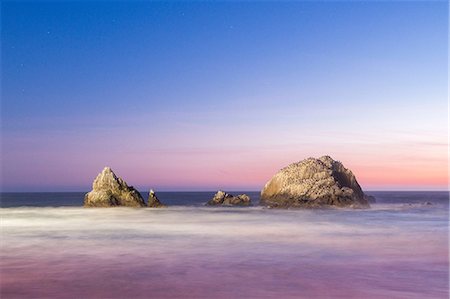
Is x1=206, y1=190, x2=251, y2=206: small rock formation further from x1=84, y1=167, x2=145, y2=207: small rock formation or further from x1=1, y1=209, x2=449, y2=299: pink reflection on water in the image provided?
x1=1, y1=209, x2=449, y2=299: pink reflection on water

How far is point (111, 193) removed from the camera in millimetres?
63594

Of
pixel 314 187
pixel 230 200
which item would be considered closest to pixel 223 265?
pixel 314 187

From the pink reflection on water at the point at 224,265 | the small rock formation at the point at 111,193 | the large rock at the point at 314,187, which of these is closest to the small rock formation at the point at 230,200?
the large rock at the point at 314,187

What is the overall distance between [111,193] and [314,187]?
23491 mm

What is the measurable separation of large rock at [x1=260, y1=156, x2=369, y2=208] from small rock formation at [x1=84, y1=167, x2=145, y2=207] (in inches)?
648

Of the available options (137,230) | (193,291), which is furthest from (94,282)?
(137,230)

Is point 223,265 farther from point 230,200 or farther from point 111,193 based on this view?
point 230,200

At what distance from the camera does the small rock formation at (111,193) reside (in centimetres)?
6344

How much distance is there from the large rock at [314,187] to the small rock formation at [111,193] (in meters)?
16.4

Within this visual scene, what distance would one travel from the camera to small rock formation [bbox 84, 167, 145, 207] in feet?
208

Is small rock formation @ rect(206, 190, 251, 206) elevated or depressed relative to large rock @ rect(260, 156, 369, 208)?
depressed

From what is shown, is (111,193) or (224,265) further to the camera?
(111,193)

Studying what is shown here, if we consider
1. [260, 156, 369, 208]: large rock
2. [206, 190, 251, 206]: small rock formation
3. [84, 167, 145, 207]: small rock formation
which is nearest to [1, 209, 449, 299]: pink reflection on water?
[260, 156, 369, 208]: large rock

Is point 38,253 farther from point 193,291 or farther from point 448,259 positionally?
point 448,259
